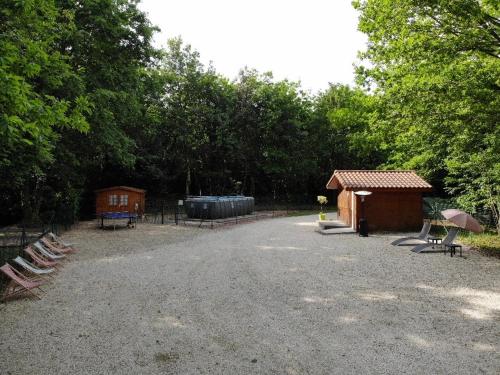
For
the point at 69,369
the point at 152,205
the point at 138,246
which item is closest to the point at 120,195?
the point at 152,205

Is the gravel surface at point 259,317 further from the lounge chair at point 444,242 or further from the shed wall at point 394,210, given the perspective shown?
the shed wall at point 394,210

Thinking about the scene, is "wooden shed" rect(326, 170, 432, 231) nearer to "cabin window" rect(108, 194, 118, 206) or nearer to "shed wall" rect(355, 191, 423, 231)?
"shed wall" rect(355, 191, 423, 231)

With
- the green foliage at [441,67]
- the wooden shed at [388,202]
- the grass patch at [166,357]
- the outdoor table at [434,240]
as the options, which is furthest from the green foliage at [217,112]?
the grass patch at [166,357]

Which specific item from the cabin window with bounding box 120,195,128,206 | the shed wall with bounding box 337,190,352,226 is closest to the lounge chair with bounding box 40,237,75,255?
the cabin window with bounding box 120,195,128,206

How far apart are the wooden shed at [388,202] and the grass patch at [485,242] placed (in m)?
3.24

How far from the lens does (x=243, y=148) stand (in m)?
41.8

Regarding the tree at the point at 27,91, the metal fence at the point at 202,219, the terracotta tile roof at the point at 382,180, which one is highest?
the tree at the point at 27,91

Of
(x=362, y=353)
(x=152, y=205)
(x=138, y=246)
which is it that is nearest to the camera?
(x=362, y=353)

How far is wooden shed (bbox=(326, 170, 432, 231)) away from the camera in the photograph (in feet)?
75.2

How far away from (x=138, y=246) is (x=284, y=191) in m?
34.1

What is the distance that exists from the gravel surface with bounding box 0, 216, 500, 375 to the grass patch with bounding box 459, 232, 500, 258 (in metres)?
2.79

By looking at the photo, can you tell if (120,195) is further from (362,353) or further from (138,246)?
(362,353)

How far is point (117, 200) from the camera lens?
2891 centimetres

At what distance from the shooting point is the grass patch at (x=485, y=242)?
16.3 m
